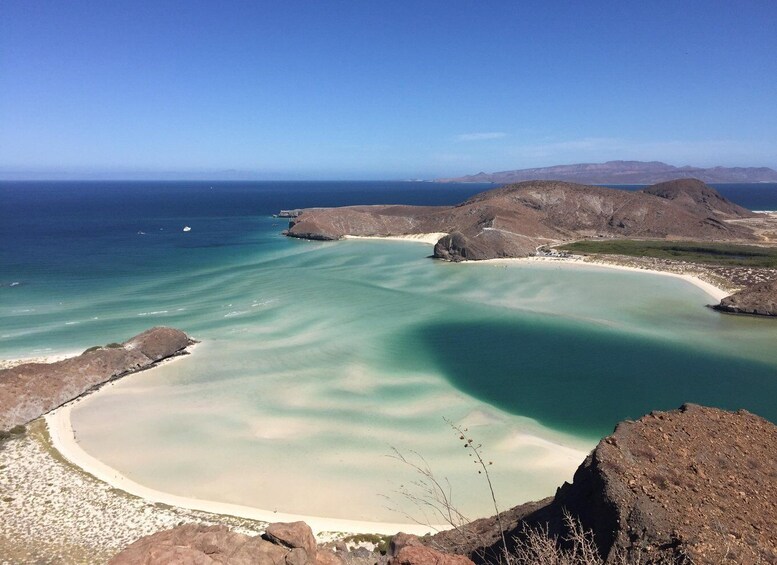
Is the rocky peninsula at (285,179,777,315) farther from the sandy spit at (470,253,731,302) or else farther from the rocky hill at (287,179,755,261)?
the sandy spit at (470,253,731,302)

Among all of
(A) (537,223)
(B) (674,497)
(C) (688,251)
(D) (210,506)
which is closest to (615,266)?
(C) (688,251)

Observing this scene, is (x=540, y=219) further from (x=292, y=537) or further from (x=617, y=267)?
(x=292, y=537)

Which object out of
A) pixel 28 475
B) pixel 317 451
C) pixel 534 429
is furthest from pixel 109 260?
pixel 534 429

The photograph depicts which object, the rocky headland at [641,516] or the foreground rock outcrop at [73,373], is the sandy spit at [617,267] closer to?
the rocky headland at [641,516]

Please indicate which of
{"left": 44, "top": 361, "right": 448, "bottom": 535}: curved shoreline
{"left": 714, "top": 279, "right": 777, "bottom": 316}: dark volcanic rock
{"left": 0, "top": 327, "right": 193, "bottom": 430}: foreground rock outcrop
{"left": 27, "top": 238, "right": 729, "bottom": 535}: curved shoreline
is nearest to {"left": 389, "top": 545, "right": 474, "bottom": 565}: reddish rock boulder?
{"left": 44, "top": 361, "right": 448, "bottom": 535}: curved shoreline

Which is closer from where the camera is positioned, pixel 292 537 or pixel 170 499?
pixel 292 537
